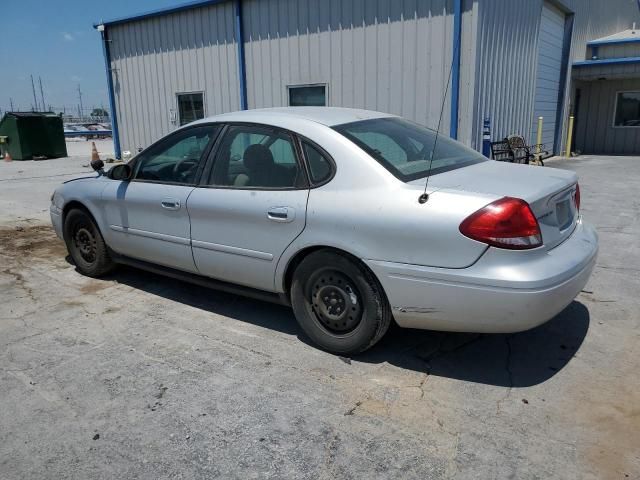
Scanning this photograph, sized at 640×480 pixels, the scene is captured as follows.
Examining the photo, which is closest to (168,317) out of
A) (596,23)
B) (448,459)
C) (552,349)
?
(448,459)

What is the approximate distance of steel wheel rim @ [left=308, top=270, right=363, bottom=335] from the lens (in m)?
3.34

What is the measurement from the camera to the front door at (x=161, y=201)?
4125mm

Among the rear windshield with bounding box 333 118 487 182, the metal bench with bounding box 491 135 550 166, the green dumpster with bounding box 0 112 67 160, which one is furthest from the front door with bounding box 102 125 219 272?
the green dumpster with bounding box 0 112 67 160

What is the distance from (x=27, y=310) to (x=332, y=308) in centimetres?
273

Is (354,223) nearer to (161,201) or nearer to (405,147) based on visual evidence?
(405,147)

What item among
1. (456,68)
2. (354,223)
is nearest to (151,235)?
(354,223)

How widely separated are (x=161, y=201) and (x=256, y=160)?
3.12ft

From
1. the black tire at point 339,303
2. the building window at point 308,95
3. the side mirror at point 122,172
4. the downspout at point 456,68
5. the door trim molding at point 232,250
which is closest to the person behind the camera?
the black tire at point 339,303

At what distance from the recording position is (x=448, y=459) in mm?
2463

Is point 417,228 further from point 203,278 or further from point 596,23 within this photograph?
point 596,23

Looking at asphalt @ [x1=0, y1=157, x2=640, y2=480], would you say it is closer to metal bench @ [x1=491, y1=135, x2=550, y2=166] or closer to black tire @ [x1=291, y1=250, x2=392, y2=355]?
black tire @ [x1=291, y1=250, x2=392, y2=355]

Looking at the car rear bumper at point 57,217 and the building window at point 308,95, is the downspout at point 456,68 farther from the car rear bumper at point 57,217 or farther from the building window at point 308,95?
the car rear bumper at point 57,217

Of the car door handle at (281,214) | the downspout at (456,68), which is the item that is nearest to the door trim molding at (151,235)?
the car door handle at (281,214)

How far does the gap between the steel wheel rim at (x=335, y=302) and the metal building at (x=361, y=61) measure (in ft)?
14.7
